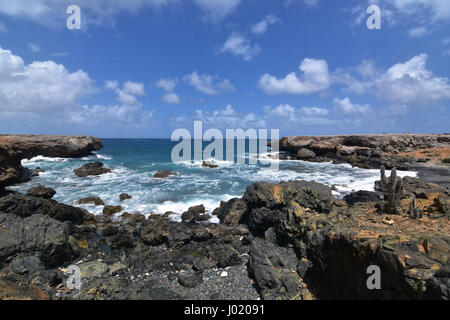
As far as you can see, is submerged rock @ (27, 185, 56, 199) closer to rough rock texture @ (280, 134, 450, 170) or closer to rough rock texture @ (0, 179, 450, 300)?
rough rock texture @ (0, 179, 450, 300)

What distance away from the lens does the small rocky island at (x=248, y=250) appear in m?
4.91

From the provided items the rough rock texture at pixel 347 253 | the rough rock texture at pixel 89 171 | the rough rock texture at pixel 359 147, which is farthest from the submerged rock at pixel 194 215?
the rough rock texture at pixel 359 147

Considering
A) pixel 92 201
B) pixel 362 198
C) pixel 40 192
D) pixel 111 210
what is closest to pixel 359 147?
pixel 362 198

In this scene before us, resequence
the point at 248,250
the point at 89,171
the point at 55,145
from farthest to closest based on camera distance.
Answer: the point at 55,145
the point at 89,171
the point at 248,250

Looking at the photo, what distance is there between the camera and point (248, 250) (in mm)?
9969

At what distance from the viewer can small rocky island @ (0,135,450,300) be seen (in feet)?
16.1

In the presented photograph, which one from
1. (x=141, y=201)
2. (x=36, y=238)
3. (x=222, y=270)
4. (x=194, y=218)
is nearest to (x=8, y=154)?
(x=141, y=201)

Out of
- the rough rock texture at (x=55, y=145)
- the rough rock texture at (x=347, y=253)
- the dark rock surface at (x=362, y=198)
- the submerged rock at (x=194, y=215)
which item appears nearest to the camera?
the rough rock texture at (x=347, y=253)

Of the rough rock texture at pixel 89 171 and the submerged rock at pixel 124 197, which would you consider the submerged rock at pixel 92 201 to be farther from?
the rough rock texture at pixel 89 171

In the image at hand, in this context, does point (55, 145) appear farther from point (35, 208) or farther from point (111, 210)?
point (111, 210)

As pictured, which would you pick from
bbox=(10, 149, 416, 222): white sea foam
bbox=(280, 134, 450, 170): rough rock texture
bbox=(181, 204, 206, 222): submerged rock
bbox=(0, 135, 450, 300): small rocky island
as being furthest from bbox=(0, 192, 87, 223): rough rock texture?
bbox=(280, 134, 450, 170): rough rock texture

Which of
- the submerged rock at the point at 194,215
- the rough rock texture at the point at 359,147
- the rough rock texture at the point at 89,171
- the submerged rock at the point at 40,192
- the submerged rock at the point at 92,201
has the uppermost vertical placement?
the rough rock texture at the point at 359,147
